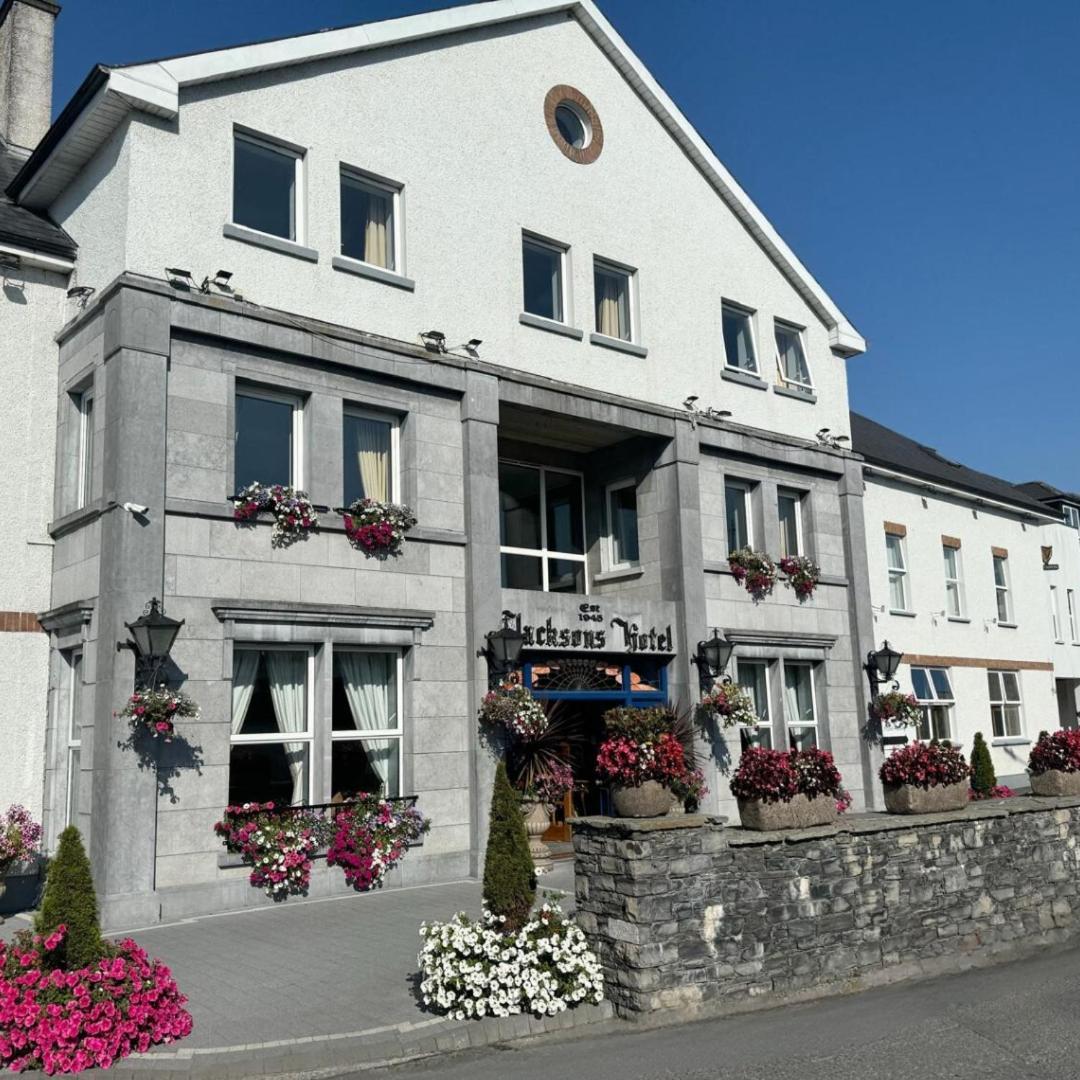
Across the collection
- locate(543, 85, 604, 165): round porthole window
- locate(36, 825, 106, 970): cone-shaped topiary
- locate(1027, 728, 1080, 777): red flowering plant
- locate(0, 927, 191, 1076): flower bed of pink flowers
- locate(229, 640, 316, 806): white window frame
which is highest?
locate(543, 85, 604, 165): round porthole window

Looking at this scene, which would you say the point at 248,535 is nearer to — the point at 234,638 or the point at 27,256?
the point at 234,638

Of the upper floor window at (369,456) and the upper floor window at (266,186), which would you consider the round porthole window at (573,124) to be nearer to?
the upper floor window at (266,186)

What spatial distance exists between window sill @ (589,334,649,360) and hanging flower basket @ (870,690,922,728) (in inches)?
312

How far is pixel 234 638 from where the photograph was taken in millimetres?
13172

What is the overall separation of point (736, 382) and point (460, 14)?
7.74 meters

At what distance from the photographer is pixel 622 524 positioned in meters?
19.9

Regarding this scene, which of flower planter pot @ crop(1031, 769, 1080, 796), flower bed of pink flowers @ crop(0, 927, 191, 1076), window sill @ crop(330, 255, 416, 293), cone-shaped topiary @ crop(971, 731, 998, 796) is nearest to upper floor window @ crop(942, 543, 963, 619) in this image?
cone-shaped topiary @ crop(971, 731, 998, 796)

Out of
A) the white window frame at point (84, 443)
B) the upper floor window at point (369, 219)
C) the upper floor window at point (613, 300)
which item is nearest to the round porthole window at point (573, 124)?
the upper floor window at point (613, 300)

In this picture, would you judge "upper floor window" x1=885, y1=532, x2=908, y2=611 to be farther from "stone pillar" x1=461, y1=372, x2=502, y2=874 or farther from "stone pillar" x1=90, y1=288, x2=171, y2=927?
"stone pillar" x1=90, y1=288, x2=171, y2=927

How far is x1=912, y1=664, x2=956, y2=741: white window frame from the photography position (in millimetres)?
23734

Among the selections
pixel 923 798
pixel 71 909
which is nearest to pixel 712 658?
pixel 923 798

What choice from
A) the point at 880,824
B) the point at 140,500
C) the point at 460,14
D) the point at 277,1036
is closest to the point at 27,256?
the point at 140,500

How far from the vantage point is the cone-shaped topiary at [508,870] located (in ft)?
29.9

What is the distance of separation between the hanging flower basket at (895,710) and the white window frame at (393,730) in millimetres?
10255
